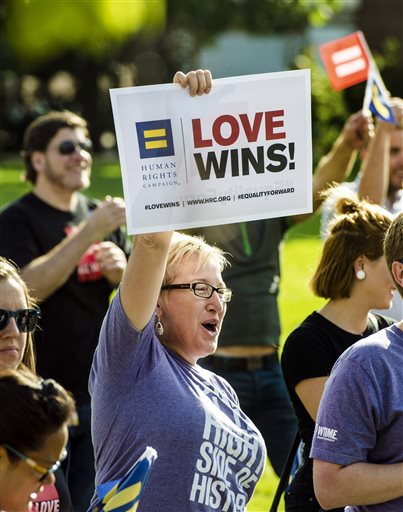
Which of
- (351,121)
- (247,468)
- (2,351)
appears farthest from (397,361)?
(351,121)

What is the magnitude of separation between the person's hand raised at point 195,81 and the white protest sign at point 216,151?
0.06 feet

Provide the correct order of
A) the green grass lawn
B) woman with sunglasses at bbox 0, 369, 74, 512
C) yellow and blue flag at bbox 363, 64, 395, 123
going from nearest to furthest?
woman with sunglasses at bbox 0, 369, 74, 512, yellow and blue flag at bbox 363, 64, 395, 123, the green grass lawn

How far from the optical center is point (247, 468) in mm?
3191

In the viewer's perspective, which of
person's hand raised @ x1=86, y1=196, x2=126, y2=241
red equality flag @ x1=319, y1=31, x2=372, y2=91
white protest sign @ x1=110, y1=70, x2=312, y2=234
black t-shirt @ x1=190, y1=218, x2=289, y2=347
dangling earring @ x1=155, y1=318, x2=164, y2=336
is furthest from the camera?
red equality flag @ x1=319, y1=31, x2=372, y2=91

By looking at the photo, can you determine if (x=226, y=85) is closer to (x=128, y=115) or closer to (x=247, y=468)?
(x=128, y=115)

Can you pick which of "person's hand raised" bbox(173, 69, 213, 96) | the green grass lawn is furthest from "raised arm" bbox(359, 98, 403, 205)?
"person's hand raised" bbox(173, 69, 213, 96)

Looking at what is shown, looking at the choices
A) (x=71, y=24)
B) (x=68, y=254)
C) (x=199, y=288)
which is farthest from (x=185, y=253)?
(x=71, y=24)

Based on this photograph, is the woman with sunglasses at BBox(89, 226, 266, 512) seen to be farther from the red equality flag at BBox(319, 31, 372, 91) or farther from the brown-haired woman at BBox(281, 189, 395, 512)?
the red equality flag at BBox(319, 31, 372, 91)

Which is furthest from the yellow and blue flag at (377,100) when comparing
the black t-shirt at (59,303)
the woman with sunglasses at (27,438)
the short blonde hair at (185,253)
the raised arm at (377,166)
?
the woman with sunglasses at (27,438)

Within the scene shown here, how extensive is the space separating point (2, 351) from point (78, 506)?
5.28 ft

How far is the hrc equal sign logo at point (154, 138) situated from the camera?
2.95 meters

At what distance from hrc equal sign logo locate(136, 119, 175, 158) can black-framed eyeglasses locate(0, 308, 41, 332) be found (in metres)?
0.77

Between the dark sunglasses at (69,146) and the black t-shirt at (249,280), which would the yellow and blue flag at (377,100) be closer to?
the black t-shirt at (249,280)

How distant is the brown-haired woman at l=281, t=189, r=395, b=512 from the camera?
3.81 metres
